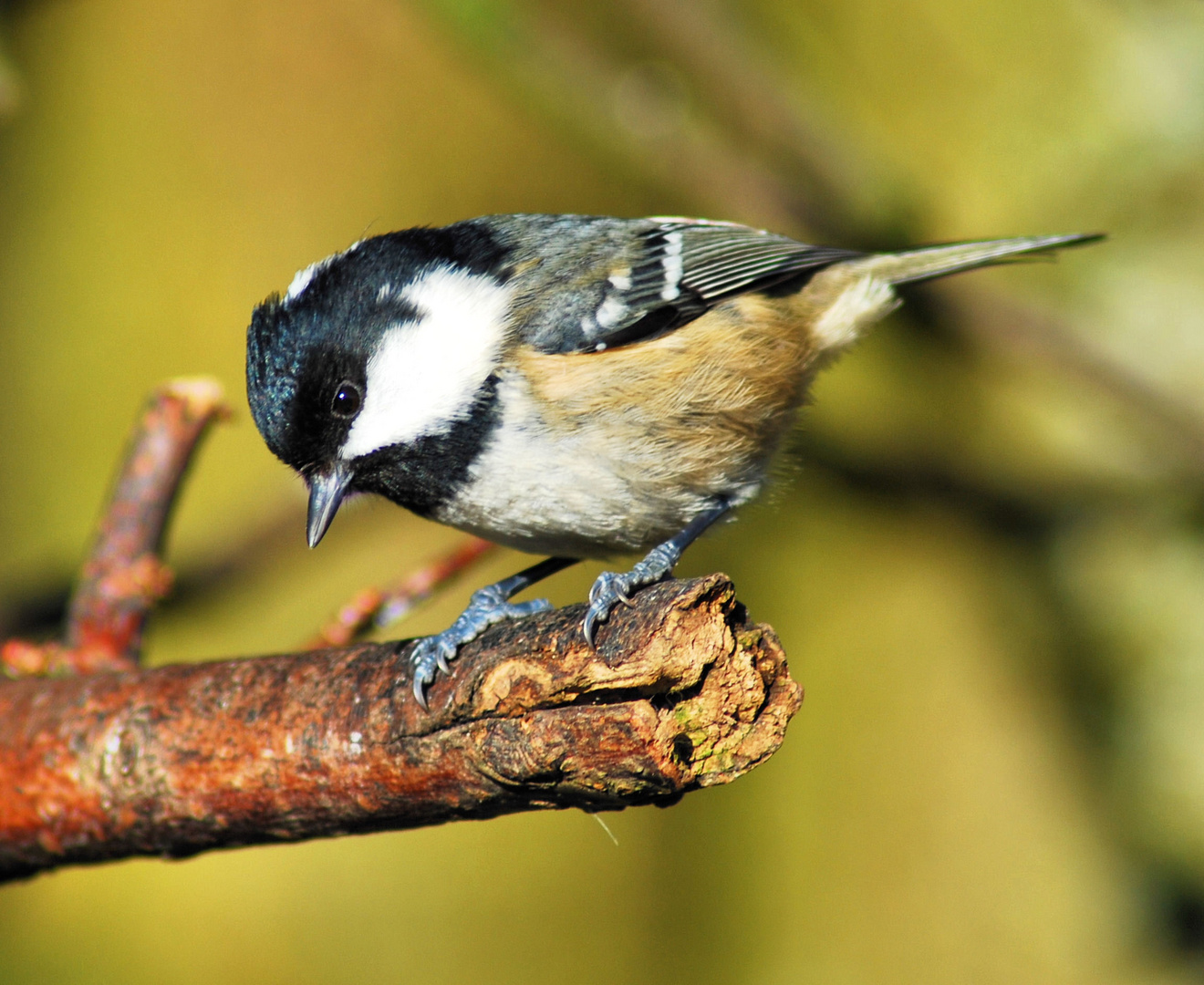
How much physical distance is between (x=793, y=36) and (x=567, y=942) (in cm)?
306

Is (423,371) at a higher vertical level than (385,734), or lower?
higher

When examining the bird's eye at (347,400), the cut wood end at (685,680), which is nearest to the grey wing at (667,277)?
the bird's eye at (347,400)

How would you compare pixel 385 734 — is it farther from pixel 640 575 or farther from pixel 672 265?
pixel 672 265

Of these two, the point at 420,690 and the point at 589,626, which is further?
the point at 420,690

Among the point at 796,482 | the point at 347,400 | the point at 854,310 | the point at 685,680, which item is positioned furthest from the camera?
the point at 796,482

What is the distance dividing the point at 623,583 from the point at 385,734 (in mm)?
423

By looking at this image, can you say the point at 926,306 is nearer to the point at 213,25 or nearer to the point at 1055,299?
the point at 1055,299

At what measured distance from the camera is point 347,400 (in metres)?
1.78

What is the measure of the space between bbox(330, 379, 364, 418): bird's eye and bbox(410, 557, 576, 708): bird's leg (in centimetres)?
40

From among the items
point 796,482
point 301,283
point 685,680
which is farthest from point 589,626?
point 796,482

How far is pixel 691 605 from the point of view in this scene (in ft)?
4.17

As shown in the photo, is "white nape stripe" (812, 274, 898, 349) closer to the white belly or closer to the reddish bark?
the white belly

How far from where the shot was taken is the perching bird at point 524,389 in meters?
1.77

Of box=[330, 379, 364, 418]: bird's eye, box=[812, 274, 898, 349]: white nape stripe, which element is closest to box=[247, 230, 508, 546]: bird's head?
box=[330, 379, 364, 418]: bird's eye
